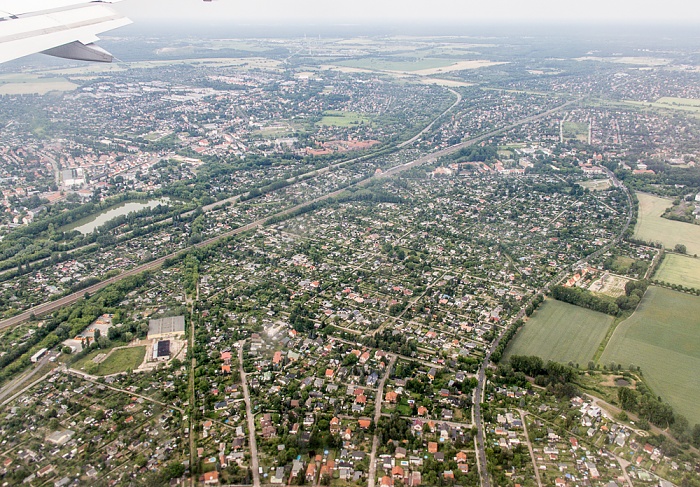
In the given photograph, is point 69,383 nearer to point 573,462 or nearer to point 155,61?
point 573,462

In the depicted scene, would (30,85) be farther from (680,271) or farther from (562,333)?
(680,271)

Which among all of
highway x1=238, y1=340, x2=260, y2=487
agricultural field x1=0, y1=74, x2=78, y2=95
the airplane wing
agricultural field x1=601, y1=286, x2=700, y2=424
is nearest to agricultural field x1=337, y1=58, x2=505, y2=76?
agricultural field x1=0, y1=74, x2=78, y2=95

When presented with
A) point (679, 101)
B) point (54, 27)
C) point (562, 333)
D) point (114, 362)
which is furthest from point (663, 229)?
point (679, 101)

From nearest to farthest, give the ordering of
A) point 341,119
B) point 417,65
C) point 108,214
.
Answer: point 108,214 → point 341,119 → point 417,65

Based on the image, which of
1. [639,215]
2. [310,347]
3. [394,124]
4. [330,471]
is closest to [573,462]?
[330,471]

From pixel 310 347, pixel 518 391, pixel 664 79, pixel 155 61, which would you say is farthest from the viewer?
pixel 155 61

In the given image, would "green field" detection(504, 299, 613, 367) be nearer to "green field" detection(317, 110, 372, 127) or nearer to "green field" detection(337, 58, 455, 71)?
"green field" detection(317, 110, 372, 127)

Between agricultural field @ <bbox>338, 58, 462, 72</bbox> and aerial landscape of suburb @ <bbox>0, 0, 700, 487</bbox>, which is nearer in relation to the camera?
aerial landscape of suburb @ <bbox>0, 0, 700, 487</bbox>
